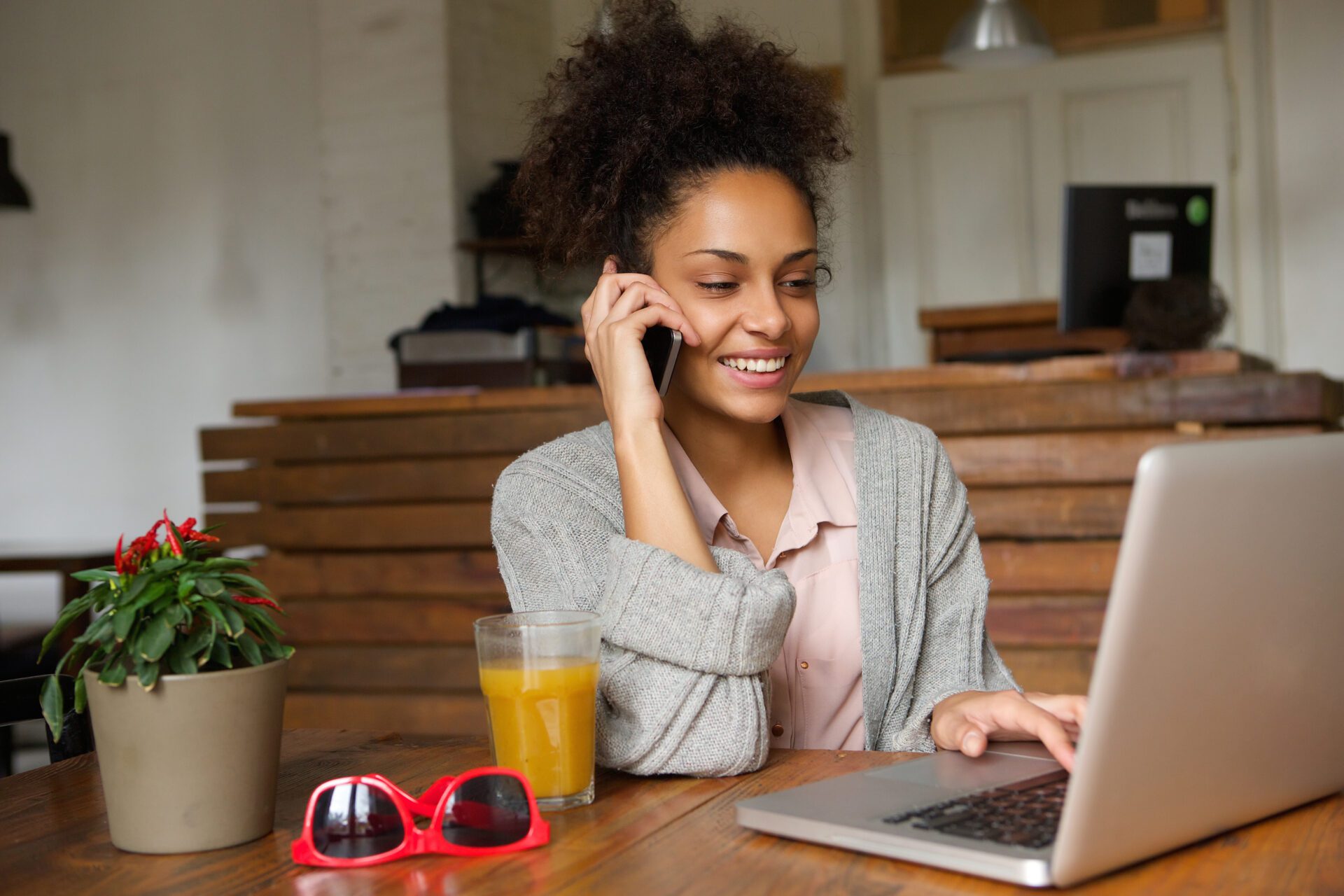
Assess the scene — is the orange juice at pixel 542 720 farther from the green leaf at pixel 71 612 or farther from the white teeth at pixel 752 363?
the white teeth at pixel 752 363

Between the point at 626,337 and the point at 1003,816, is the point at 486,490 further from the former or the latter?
the point at 1003,816

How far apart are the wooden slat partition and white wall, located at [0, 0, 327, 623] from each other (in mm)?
1756

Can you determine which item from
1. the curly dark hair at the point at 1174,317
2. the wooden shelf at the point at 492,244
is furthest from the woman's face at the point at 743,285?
the wooden shelf at the point at 492,244

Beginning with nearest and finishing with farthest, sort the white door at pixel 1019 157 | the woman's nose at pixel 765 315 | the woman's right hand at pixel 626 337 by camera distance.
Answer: the woman's right hand at pixel 626 337 → the woman's nose at pixel 765 315 → the white door at pixel 1019 157

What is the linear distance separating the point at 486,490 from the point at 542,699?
6.36 feet

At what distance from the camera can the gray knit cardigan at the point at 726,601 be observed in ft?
3.32

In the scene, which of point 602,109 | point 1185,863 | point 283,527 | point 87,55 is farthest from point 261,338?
point 1185,863

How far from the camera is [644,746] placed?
39.0 inches

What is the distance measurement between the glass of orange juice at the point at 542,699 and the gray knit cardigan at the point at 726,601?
0.10 meters

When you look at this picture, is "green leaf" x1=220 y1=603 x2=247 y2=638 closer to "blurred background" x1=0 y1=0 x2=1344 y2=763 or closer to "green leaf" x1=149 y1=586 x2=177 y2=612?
"green leaf" x1=149 y1=586 x2=177 y2=612

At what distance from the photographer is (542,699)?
905 millimetres

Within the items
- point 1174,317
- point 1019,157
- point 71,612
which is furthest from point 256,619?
point 1019,157

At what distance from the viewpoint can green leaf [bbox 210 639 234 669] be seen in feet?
2.71

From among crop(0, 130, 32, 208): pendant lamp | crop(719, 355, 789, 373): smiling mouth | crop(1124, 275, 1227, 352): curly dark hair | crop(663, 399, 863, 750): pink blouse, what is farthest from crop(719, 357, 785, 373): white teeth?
crop(0, 130, 32, 208): pendant lamp
